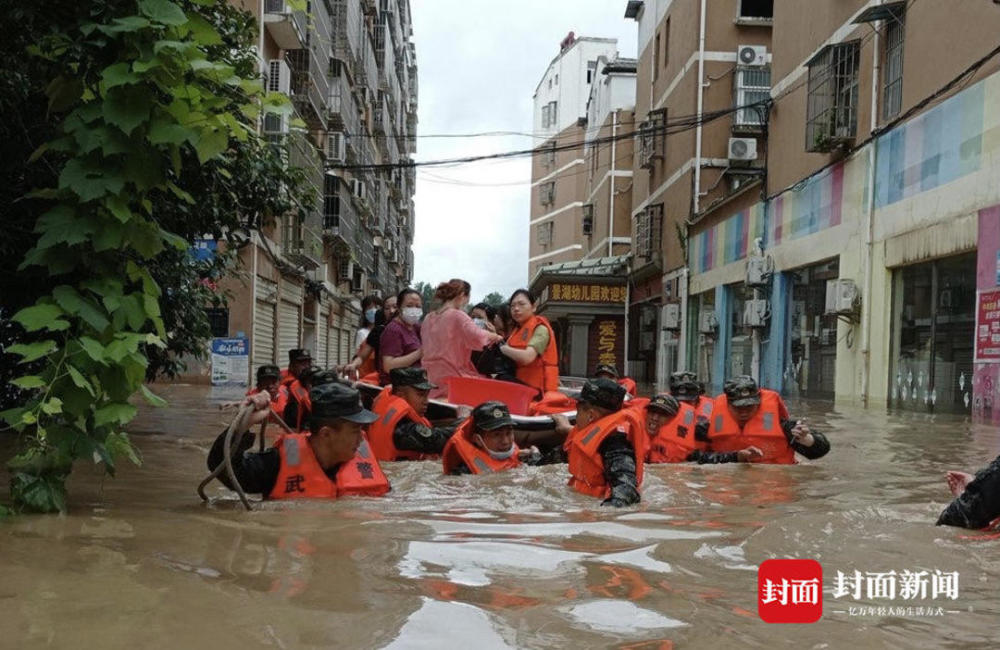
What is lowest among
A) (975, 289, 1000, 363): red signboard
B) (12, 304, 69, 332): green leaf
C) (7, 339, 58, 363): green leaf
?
(7, 339, 58, 363): green leaf

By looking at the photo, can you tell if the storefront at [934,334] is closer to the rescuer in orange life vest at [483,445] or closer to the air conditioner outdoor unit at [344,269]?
the rescuer in orange life vest at [483,445]

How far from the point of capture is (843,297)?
16828mm

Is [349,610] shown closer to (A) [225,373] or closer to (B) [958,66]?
(B) [958,66]

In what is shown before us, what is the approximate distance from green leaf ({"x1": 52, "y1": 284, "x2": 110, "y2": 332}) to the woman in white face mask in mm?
4991

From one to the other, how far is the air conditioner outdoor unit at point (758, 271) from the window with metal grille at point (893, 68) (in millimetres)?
6004

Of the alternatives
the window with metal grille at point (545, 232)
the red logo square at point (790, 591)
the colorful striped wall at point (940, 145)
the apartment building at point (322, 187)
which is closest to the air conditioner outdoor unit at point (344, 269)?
the apartment building at point (322, 187)

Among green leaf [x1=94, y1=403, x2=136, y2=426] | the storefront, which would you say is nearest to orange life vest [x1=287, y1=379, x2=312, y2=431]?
green leaf [x1=94, y1=403, x2=136, y2=426]

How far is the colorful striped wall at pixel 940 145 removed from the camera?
42.3ft

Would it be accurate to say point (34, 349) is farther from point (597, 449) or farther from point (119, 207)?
point (597, 449)

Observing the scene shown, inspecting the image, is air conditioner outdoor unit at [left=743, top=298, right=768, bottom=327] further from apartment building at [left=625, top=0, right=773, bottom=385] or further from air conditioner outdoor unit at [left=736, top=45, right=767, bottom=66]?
air conditioner outdoor unit at [left=736, top=45, right=767, bottom=66]

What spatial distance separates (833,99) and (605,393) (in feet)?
47.5

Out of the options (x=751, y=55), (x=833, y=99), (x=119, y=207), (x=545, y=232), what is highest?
(x=751, y=55)

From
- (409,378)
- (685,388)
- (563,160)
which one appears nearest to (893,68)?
(685,388)

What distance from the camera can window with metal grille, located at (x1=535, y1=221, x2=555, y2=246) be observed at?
6781 cm
